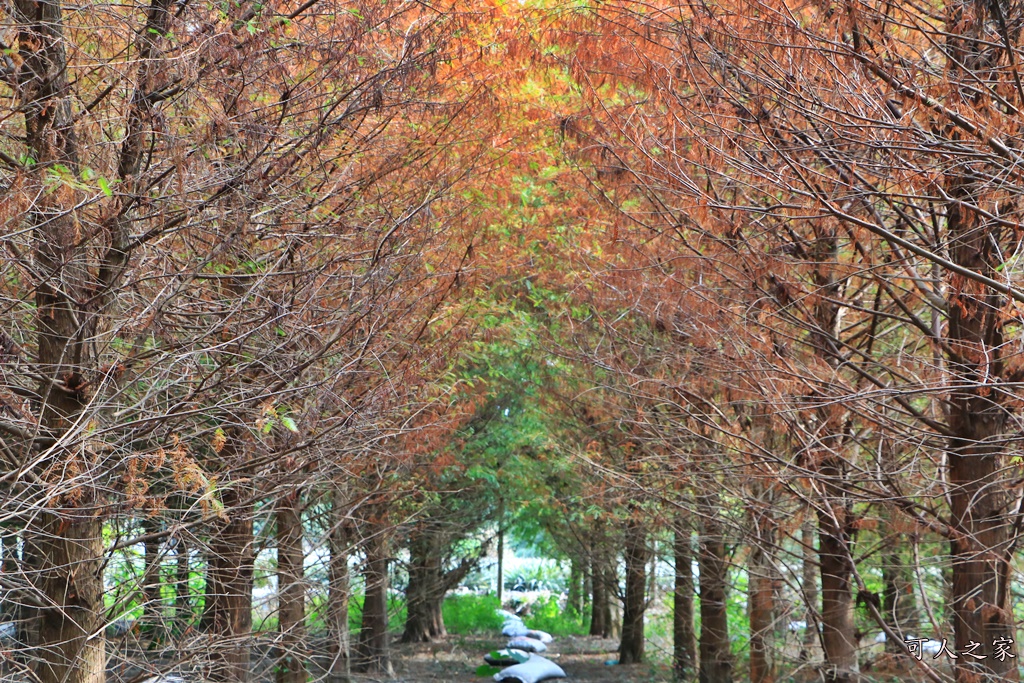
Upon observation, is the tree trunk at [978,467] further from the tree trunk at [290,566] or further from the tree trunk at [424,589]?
the tree trunk at [424,589]

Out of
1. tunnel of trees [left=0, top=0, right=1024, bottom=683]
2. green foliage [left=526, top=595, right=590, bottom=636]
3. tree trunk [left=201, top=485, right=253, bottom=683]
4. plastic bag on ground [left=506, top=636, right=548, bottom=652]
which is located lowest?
green foliage [left=526, top=595, right=590, bottom=636]

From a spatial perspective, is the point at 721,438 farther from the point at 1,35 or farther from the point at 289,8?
the point at 1,35

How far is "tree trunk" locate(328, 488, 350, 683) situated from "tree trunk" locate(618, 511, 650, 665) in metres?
3.66

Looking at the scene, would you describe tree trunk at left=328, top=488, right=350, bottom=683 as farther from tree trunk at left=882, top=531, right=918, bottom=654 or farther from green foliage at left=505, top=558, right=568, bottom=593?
green foliage at left=505, top=558, right=568, bottom=593

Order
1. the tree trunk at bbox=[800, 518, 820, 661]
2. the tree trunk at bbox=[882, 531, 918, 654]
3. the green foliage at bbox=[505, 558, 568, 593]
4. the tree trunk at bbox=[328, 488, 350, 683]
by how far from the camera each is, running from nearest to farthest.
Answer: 1. the tree trunk at bbox=[882, 531, 918, 654]
2. the tree trunk at bbox=[800, 518, 820, 661]
3. the tree trunk at bbox=[328, 488, 350, 683]
4. the green foliage at bbox=[505, 558, 568, 593]

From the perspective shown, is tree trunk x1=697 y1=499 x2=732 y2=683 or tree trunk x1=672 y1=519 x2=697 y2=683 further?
tree trunk x1=672 y1=519 x2=697 y2=683

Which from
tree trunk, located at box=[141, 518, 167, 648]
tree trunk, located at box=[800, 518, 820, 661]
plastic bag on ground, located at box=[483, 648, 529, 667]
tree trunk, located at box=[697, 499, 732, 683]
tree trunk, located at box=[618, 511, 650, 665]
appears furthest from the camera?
plastic bag on ground, located at box=[483, 648, 529, 667]

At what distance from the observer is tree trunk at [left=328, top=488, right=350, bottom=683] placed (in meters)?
8.41

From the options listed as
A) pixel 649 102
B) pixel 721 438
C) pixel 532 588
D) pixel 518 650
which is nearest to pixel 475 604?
pixel 518 650

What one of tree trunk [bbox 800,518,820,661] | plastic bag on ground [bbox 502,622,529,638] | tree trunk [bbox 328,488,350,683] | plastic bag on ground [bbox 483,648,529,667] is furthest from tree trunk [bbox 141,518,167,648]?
plastic bag on ground [bbox 502,622,529,638]

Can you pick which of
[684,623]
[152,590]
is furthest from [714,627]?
[152,590]

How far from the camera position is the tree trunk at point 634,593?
14.3 meters

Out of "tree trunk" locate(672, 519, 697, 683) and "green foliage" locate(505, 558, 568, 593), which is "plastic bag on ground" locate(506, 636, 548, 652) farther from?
"green foliage" locate(505, 558, 568, 593)

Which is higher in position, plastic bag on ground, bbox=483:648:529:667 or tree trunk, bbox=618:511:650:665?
tree trunk, bbox=618:511:650:665
